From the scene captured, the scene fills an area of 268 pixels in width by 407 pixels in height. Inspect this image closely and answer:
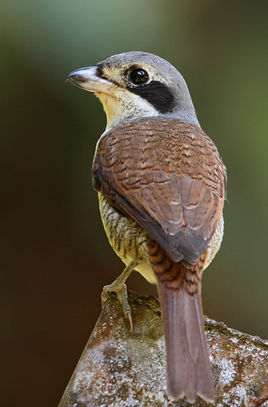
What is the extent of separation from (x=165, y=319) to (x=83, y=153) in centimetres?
276

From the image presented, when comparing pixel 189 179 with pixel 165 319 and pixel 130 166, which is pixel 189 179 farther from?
pixel 165 319

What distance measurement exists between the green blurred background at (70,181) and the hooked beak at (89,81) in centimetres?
117

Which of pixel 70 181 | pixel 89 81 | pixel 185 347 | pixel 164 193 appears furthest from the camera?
pixel 70 181

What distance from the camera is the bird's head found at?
4.11 m

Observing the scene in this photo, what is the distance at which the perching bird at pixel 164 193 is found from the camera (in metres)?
2.70

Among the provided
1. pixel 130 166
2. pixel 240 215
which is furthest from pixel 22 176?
pixel 130 166

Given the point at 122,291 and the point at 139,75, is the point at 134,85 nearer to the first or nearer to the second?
the point at 139,75

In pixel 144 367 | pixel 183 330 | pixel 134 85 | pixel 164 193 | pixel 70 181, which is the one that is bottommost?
pixel 70 181

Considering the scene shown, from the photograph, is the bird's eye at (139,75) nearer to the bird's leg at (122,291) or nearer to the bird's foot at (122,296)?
the bird's leg at (122,291)

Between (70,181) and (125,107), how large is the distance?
1333 millimetres

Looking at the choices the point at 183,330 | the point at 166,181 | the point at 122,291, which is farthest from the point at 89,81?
the point at 183,330

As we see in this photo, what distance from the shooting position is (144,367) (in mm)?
2707

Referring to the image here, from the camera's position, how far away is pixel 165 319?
2734 millimetres

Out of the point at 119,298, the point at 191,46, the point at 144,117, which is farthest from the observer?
the point at 191,46
